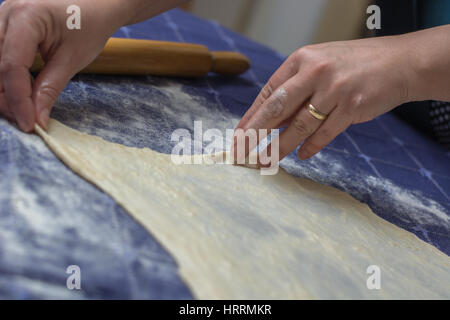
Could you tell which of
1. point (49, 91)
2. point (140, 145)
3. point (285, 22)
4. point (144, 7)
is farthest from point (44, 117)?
point (285, 22)

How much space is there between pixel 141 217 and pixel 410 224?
27.9 inches

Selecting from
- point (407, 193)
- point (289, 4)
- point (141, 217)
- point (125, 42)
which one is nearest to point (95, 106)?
point (125, 42)

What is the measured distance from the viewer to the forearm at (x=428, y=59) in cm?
98

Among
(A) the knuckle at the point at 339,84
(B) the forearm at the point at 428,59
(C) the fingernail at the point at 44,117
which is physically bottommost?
(C) the fingernail at the point at 44,117

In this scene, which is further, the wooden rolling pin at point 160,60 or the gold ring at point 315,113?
the wooden rolling pin at point 160,60

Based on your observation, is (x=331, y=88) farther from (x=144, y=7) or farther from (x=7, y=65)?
(x=7, y=65)

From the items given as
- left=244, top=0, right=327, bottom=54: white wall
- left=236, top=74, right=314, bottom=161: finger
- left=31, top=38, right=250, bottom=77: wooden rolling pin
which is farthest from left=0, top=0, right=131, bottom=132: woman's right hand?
left=244, top=0, right=327, bottom=54: white wall

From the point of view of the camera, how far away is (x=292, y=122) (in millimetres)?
977

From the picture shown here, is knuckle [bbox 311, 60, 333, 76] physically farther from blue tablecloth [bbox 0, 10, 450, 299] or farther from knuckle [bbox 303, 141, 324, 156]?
blue tablecloth [bbox 0, 10, 450, 299]

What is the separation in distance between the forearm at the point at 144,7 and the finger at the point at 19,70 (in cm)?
27

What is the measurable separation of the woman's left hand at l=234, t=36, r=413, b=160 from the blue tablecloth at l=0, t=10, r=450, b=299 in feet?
0.66

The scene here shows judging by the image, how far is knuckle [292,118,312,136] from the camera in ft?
3.16

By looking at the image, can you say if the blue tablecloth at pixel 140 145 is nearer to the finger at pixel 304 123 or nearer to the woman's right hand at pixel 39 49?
the woman's right hand at pixel 39 49

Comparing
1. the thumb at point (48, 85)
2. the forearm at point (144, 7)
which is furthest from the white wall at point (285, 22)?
the thumb at point (48, 85)
